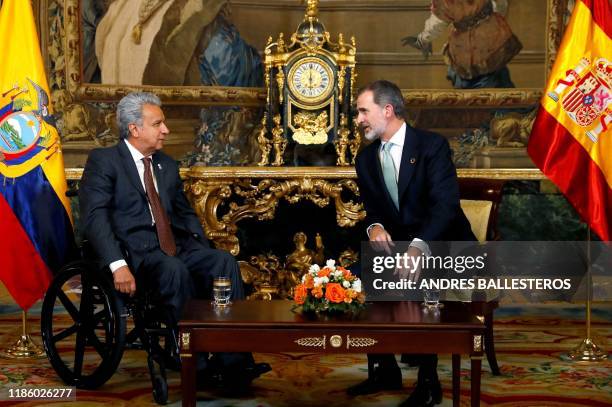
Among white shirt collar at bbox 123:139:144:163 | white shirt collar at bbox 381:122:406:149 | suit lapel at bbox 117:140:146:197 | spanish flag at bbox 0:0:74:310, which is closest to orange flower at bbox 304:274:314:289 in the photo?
white shirt collar at bbox 381:122:406:149

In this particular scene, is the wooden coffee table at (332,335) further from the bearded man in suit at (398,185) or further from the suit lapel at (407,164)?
the suit lapel at (407,164)

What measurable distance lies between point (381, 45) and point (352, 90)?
0.68 metres

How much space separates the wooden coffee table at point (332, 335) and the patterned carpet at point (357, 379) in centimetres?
72

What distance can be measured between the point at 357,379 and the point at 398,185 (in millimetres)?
1030

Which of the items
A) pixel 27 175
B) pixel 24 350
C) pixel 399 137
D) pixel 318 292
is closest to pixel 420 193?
pixel 399 137

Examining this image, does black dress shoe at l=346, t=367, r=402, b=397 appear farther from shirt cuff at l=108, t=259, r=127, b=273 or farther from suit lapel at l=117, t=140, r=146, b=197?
suit lapel at l=117, t=140, r=146, b=197

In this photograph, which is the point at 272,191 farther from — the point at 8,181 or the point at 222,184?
the point at 8,181

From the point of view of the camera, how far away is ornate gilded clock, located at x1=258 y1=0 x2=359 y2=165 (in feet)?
24.1

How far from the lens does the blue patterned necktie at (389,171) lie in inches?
201

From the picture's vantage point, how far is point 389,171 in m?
5.14

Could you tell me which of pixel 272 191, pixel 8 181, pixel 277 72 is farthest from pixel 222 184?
pixel 8 181

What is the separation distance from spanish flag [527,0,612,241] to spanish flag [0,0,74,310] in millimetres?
2878

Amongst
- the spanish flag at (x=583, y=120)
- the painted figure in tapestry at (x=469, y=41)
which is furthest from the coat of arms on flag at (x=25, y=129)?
the painted figure in tapestry at (x=469, y=41)

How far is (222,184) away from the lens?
23.5 feet
